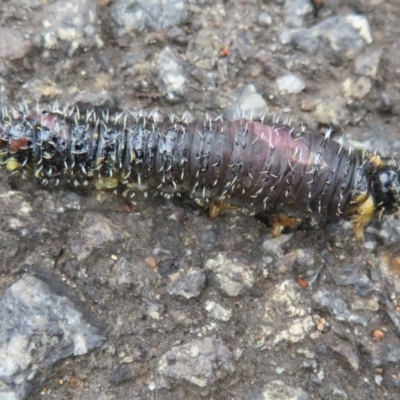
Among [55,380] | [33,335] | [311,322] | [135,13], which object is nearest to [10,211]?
[33,335]

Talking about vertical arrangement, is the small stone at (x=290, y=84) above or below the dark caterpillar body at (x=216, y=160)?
above

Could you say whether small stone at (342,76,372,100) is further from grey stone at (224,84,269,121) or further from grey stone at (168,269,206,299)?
grey stone at (168,269,206,299)

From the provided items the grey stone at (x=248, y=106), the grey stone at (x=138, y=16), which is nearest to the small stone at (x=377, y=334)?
the grey stone at (x=248, y=106)

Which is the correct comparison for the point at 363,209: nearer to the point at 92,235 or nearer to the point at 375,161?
the point at 375,161

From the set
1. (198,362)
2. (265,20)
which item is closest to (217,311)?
(198,362)

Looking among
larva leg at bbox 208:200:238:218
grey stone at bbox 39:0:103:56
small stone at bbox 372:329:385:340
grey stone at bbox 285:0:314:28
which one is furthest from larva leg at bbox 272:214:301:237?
grey stone at bbox 39:0:103:56

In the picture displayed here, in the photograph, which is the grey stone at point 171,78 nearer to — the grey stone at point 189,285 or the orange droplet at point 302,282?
the grey stone at point 189,285
